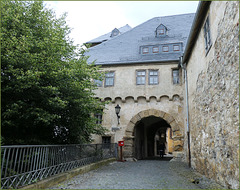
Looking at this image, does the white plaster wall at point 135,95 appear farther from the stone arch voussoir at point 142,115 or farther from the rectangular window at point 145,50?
the rectangular window at point 145,50

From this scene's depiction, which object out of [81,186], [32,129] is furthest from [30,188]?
[32,129]

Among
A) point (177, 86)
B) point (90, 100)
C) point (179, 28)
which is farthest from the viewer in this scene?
point (179, 28)

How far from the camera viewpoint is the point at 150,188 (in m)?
5.02

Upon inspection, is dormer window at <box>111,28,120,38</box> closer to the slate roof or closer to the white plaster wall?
the slate roof

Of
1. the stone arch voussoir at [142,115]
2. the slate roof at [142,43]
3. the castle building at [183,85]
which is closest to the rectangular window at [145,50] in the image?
the castle building at [183,85]

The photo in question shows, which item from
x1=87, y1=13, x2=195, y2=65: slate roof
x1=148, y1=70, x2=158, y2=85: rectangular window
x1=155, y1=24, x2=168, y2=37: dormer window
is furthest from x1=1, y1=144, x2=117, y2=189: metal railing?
x1=155, y1=24, x2=168, y2=37: dormer window

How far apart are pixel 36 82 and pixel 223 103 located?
458 centimetres

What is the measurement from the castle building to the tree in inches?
112

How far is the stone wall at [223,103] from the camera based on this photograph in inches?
163

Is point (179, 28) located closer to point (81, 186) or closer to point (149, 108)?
point (149, 108)

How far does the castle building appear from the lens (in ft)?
14.9

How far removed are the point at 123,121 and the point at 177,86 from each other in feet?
12.7

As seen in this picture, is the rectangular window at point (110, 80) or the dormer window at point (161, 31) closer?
the rectangular window at point (110, 80)

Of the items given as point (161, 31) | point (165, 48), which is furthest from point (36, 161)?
point (161, 31)
